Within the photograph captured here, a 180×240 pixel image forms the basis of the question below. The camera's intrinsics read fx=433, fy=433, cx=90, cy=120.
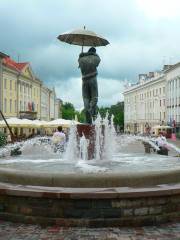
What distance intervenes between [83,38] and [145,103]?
291 feet

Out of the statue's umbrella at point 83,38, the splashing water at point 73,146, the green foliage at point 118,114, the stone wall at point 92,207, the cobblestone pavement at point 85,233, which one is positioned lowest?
the cobblestone pavement at point 85,233

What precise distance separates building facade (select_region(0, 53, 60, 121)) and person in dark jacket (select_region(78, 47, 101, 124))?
43204mm

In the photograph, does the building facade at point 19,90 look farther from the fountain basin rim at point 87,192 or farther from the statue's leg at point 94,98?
the fountain basin rim at point 87,192

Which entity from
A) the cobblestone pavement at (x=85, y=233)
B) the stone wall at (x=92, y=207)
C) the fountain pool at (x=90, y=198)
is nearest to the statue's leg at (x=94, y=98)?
the fountain pool at (x=90, y=198)

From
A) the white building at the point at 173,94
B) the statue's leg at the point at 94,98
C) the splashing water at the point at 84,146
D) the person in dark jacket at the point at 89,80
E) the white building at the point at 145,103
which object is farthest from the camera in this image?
the white building at the point at 145,103

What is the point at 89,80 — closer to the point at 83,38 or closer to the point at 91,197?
the point at 83,38

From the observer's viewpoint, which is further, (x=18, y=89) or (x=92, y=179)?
(x=18, y=89)

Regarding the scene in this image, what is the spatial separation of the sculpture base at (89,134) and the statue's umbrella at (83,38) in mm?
2532

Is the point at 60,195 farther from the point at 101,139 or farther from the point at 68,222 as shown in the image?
the point at 101,139

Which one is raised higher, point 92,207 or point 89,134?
point 89,134

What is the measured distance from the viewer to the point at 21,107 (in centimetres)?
7375

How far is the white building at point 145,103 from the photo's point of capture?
87.5 m

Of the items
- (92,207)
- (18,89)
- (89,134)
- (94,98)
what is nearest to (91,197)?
(92,207)

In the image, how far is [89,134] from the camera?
1185cm
